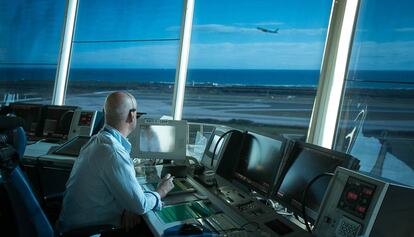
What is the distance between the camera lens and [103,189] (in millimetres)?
1684

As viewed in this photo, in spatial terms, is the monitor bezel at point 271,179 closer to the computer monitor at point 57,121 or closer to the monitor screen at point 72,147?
the monitor screen at point 72,147

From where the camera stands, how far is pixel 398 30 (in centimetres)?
232

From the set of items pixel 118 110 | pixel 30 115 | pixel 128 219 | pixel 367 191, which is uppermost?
pixel 118 110

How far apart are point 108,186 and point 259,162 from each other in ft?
2.78

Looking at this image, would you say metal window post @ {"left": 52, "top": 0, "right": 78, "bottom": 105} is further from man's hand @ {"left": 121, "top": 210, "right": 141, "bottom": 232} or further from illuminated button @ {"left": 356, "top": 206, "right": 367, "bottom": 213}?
illuminated button @ {"left": 356, "top": 206, "right": 367, "bottom": 213}

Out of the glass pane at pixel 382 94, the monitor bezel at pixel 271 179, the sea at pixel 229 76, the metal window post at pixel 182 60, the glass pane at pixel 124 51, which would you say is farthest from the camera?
the glass pane at pixel 124 51

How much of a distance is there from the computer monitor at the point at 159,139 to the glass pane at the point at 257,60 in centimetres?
66

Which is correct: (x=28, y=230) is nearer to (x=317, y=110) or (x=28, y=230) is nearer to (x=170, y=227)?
(x=170, y=227)

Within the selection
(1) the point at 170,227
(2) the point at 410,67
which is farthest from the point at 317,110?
(1) the point at 170,227

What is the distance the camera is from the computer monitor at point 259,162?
5.79ft

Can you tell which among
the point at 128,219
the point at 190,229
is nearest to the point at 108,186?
the point at 128,219

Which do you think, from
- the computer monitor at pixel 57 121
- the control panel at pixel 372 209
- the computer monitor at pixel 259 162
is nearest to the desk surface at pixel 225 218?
the computer monitor at pixel 259 162

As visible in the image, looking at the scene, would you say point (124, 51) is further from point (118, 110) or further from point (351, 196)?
point (351, 196)

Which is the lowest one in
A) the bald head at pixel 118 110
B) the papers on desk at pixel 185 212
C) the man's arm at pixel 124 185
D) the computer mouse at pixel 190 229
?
the papers on desk at pixel 185 212
